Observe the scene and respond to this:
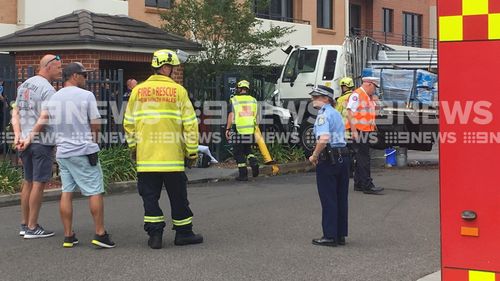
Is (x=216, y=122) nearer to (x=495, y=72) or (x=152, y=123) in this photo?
(x=152, y=123)

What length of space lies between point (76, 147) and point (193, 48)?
786 cm

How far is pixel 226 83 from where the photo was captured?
13.4 m

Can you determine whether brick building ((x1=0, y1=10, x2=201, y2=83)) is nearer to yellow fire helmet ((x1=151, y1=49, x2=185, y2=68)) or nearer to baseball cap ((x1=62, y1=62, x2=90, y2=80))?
baseball cap ((x1=62, y1=62, x2=90, y2=80))

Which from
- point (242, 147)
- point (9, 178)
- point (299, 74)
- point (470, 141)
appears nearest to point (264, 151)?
point (242, 147)

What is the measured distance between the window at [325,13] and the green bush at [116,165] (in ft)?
55.8

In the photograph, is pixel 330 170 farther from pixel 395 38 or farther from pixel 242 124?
pixel 395 38

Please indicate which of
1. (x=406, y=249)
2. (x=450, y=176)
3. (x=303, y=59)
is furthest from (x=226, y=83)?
(x=450, y=176)

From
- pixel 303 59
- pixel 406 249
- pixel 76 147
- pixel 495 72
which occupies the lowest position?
pixel 406 249

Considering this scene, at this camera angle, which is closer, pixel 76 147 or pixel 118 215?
pixel 76 147

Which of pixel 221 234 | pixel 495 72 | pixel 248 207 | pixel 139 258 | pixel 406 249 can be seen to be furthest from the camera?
pixel 248 207

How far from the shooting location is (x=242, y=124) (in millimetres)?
11398

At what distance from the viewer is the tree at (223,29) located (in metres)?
14.0

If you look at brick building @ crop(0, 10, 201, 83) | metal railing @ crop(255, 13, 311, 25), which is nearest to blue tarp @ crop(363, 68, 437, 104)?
brick building @ crop(0, 10, 201, 83)

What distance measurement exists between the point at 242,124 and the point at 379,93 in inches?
151
